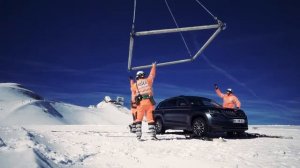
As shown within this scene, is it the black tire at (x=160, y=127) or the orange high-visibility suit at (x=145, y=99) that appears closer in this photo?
the orange high-visibility suit at (x=145, y=99)

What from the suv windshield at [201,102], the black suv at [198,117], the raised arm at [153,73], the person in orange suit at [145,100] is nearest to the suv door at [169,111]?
the black suv at [198,117]

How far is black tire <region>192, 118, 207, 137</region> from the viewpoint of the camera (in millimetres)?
10709

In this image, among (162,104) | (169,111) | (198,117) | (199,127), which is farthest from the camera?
(162,104)

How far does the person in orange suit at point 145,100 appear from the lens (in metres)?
9.62

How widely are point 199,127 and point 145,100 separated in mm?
2520

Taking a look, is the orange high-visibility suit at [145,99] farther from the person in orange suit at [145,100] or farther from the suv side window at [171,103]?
the suv side window at [171,103]

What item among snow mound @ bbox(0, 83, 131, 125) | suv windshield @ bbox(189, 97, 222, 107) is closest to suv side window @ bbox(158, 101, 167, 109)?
suv windshield @ bbox(189, 97, 222, 107)

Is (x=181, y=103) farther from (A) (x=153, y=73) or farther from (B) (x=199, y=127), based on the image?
(A) (x=153, y=73)

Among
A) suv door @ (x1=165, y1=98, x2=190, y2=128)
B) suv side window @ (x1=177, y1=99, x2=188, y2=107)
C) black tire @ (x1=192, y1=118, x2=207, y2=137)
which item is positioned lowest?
black tire @ (x1=192, y1=118, x2=207, y2=137)

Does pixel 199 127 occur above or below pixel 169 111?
below

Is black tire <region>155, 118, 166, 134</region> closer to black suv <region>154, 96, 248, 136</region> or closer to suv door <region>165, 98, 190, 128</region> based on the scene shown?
black suv <region>154, 96, 248, 136</region>

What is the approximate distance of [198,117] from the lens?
11.1 m

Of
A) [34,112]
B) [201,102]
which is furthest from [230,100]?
[34,112]

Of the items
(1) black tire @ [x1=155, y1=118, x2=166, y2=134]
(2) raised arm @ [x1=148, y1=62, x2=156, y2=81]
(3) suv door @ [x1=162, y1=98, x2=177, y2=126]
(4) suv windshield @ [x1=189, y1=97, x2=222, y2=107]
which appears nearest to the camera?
(2) raised arm @ [x1=148, y1=62, x2=156, y2=81]
